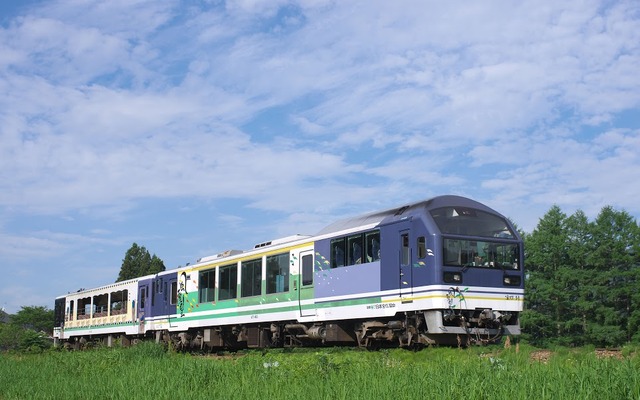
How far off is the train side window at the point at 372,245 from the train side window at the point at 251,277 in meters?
5.82

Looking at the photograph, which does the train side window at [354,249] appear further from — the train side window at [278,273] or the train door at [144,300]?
the train door at [144,300]

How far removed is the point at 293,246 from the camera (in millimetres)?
20875

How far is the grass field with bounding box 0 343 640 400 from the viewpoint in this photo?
308 inches

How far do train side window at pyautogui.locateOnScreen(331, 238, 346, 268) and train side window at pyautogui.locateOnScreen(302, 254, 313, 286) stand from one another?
1.09 m

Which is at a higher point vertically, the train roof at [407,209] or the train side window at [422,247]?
the train roof at [407,209]

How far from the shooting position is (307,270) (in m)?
20.1

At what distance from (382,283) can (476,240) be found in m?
2.49

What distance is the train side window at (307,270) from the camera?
1998 cm

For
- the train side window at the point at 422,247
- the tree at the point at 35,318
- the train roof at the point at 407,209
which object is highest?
the train roof at the point at 407,209

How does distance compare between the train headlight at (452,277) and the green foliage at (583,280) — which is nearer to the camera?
the train headlight at (452,277)

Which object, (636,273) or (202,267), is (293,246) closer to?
(202,267)

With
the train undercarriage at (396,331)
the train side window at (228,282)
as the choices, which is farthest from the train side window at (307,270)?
the train side window at (228,282)

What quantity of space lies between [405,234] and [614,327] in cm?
4263

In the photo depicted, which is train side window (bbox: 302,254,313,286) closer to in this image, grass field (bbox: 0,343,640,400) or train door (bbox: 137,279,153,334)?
grass field (bbox: 0,343,640,400)
